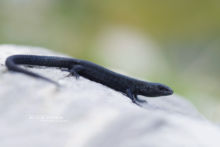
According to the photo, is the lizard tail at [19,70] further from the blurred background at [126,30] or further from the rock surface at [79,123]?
the blurred background at [126,30]

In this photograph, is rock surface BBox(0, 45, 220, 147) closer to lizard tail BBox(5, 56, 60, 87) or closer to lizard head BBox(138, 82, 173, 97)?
lizard tail BBox(5, 56, 60, 87)

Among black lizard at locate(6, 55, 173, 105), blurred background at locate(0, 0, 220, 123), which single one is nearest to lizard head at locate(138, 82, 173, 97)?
black lizard at locate(6, 55, 173, 105)

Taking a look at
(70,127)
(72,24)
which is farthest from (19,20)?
(70,127)

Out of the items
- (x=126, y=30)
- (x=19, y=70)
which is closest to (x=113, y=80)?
(x=19, y=70)

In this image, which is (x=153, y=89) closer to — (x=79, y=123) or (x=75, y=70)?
(x=75, y=70)

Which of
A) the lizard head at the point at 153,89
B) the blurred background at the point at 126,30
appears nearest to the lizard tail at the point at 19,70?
the lizard head at the point at 153,89

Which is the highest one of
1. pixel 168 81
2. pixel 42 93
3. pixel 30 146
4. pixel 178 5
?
pixel 178 5

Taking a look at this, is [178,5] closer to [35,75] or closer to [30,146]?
[35,75]
